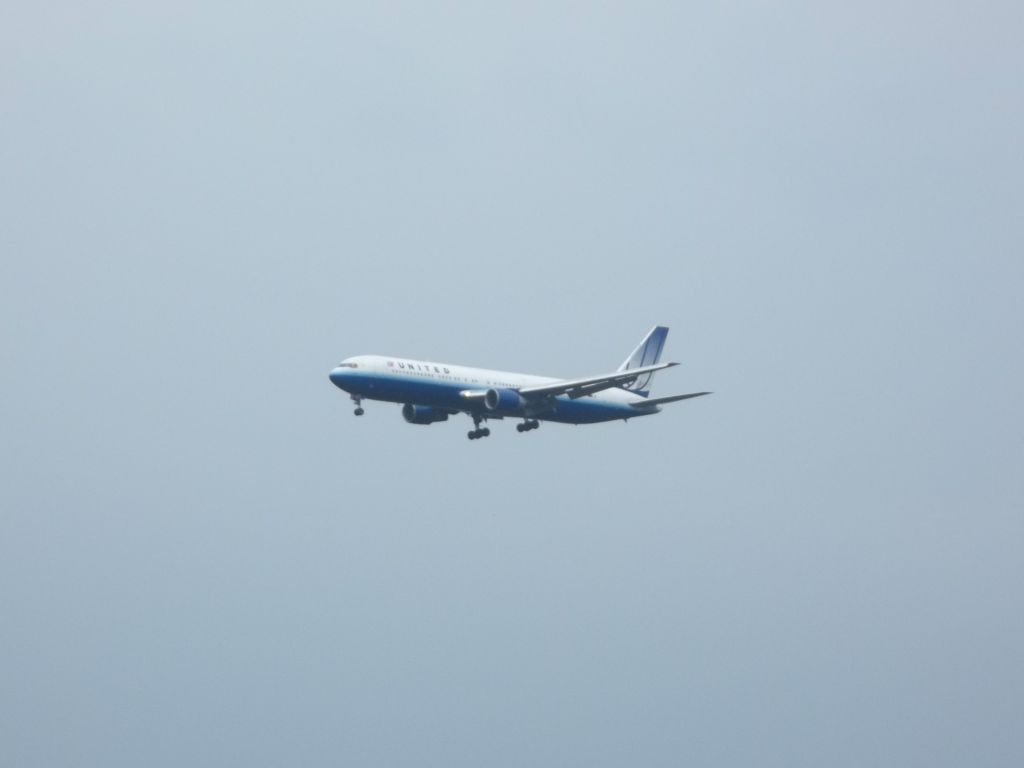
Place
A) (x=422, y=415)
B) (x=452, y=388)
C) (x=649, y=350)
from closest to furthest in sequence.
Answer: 1. (x=452, y=388)
2. (x=422, y=415)
3. (x=649, y=350)

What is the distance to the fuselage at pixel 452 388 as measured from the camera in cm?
8856

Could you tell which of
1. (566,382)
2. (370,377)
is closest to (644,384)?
(566,382)

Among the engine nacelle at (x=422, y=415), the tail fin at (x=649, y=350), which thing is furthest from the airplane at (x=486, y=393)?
the tail fin at (x=649, y=350)

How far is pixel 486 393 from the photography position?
92.1 m

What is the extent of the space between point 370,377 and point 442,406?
18.8 ft

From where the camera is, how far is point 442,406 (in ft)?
303

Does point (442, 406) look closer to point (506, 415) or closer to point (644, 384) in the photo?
point (506, 415)

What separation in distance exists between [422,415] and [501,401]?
6366 millimetres

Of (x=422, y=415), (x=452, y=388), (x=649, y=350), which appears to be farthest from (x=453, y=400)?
(x=649, y=350)

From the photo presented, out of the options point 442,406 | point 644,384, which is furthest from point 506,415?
point 644,384

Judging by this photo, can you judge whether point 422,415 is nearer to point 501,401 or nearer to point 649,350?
point 501,401

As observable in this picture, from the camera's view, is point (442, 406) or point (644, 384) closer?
point (442, 406)

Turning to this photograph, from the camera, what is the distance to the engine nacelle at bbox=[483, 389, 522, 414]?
9200cm

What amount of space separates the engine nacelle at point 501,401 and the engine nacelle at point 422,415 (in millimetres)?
4638
